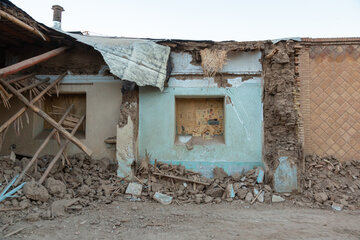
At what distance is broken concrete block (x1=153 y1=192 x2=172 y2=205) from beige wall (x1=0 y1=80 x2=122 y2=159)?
1771 mm

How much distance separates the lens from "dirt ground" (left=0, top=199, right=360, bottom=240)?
13.1 feet

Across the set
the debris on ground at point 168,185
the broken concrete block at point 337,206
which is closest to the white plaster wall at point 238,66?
the debris on ground at point 168,185

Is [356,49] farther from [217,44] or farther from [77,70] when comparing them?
[77,70]

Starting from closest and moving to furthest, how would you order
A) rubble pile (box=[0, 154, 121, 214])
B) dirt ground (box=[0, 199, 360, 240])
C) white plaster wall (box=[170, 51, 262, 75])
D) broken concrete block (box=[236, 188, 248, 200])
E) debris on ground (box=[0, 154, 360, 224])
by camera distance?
dirt ground (box=[0, 199, 360, 240]) < rubble pile (box=[0, 154, 121, 214]) < debris on ground (box=[0, 154, 360, 224]) < broken concrete block (box=[236, 188, 248, 200]) < white plaster wall (box=[170, 51, 262, 75])

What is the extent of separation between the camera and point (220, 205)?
18.2 ft

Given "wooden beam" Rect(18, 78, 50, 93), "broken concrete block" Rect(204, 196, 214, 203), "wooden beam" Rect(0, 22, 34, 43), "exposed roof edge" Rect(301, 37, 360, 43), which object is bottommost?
"broken concrete block" Rect(204, 196, 214, 203)

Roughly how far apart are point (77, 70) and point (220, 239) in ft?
18.2

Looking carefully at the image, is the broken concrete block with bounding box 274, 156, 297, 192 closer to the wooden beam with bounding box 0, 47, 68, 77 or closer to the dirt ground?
the dirt ground

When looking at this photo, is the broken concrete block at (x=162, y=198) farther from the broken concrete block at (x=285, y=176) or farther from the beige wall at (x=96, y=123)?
the broken concrete block at (x=285, y=176)

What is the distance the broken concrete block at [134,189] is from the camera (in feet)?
19.1

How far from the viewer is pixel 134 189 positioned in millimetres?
5875

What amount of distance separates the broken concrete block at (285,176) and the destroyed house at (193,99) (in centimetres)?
2

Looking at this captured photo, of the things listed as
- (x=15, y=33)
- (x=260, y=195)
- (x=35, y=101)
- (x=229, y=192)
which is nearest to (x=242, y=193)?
(x=229, y=192)

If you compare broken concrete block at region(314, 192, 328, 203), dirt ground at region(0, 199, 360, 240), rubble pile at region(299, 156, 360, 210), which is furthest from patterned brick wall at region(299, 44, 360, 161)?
dirt ground at region(0, 199, 360, 240)
